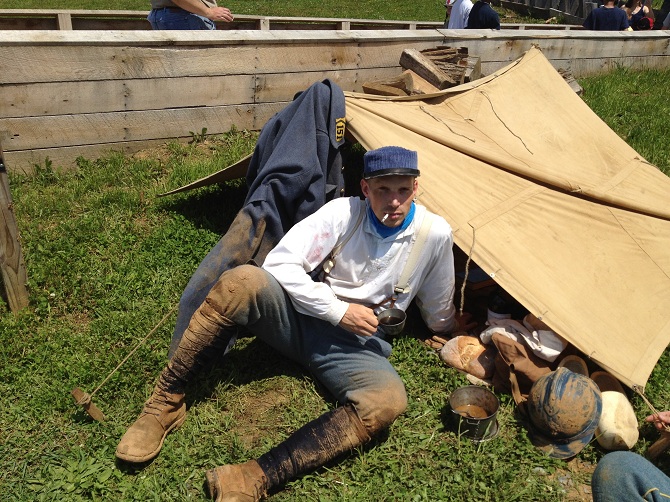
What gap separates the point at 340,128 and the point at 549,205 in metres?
1.46

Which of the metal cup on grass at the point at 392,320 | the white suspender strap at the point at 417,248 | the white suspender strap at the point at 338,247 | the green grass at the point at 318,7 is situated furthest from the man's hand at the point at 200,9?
the green grass at the point at 318,7

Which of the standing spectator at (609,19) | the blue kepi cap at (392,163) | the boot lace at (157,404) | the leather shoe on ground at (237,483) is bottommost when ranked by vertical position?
the leather shoe on ground at (237,483)

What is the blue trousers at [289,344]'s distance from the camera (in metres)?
3.39

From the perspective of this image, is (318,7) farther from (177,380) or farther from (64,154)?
(177,380)

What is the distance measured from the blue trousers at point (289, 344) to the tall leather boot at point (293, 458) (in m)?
0.09

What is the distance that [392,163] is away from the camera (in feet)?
11.3

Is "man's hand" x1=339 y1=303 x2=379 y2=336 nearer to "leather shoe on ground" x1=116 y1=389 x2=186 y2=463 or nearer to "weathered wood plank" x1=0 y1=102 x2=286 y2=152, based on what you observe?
"leather shoe on ground" x1=116 y1=389 x2=186 y2=463

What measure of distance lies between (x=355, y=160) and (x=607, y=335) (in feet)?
9.19

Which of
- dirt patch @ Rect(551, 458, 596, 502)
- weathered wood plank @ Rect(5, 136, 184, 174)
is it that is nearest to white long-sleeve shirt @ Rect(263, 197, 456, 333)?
dirt patch @ Rect(551, 458, 596, 502)

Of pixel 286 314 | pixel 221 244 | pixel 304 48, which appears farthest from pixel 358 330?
pixel 304 48

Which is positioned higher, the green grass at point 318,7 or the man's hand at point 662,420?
the green grass at point 318,7

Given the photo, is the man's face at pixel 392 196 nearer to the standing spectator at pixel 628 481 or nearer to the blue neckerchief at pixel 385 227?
the blue neckerchief at pixel 385 227

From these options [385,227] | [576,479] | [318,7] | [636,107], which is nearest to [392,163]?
[385,227]

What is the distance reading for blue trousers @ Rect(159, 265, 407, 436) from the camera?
11.1 feet
